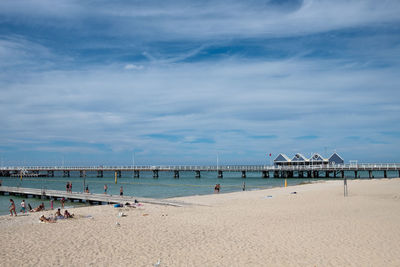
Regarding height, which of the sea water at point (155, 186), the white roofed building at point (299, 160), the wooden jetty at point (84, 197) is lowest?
the sea water at point (155, 186)

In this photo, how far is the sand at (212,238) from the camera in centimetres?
861

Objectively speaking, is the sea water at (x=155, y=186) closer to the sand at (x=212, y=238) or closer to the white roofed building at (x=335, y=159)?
the white roofed building at (x=335, y=159)

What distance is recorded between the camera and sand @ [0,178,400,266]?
8609mm

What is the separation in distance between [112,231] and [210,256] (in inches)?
185

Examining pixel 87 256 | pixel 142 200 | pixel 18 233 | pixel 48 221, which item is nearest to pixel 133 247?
pixel 87 256

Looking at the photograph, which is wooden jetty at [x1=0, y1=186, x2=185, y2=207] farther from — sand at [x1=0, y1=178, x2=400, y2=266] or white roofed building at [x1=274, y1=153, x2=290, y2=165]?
white roofed building at [x1=274, y1=153, x2=290, y2=165]

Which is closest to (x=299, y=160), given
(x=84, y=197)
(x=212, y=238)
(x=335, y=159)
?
(x=335, y=159)

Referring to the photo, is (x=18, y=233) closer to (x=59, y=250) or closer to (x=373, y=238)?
(x=59, y=250)

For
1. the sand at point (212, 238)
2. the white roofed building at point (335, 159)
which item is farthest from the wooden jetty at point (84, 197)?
the white roofed building at point (335, 159)

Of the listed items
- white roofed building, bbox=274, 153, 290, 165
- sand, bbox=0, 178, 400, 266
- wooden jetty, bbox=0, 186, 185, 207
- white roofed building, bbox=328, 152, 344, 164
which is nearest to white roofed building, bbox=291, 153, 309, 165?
white roofed building, bbox=274, 153, 290, 165

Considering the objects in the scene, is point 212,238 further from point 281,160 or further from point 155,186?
point 281,160

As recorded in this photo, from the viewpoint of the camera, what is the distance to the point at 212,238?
1089cm

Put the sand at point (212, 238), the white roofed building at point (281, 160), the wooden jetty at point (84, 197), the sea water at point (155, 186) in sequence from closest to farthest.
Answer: the sand at point (212, 238) < the wooden jetty at point (84, 197) < the sea water at point (155, 186) < the white roofed building at point (281, 160)

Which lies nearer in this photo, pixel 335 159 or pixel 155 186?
pixel 155 186
